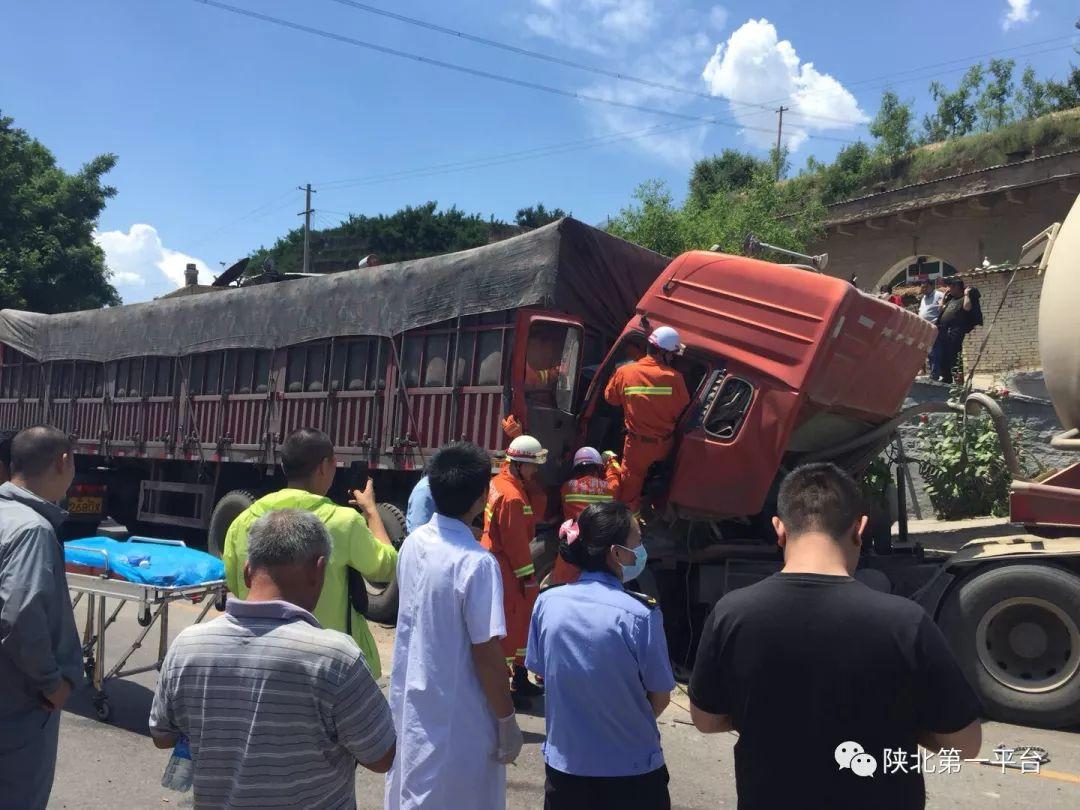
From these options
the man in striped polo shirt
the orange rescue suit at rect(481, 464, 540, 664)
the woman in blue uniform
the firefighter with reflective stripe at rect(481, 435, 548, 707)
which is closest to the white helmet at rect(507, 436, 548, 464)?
the firefighter with reflective stripe at rect(481, 435, 548, 707)

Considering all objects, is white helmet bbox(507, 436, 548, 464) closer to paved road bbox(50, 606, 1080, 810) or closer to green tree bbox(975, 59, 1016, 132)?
paved road bbox(50, 606, 1080, 810)

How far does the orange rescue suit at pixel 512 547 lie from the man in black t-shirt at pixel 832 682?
2817 millimetres

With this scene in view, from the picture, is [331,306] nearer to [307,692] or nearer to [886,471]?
[886,471]

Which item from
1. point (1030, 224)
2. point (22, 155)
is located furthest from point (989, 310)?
point (22, 155)

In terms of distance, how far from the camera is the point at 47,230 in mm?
23719

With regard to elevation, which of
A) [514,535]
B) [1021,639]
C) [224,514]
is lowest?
[224,514]

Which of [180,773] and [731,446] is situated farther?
[731,446]

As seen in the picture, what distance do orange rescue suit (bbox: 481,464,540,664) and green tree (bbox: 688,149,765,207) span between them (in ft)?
94.9

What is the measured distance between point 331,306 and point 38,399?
692 centimetres

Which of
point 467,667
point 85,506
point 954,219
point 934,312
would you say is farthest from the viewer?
point 954,219

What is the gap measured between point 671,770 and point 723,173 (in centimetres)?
3265

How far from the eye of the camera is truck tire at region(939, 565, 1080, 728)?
5.00 meters

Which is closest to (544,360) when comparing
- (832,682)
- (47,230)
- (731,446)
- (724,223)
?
(731,446)

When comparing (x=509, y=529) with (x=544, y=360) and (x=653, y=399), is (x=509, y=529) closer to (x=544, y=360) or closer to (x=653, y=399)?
(x=653, y=399)
